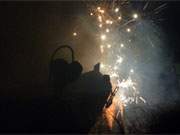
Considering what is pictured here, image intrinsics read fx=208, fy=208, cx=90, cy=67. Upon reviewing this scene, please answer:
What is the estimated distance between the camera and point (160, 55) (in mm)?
6055

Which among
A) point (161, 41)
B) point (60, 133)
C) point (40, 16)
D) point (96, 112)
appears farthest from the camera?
point (161, 41)

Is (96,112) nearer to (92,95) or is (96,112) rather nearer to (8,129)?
(92,95)

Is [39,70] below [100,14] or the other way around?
below

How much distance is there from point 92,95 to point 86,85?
4.6 inches

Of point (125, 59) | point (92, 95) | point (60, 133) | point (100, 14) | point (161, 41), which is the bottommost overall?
point (60, 133)

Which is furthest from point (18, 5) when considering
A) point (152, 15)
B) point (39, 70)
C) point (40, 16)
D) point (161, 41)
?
point (161, 41)

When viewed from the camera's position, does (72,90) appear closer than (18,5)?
Yes

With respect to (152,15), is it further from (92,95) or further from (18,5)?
(92,95)

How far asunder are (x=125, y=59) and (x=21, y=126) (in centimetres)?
345

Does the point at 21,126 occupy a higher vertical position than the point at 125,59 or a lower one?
lower

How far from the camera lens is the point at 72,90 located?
183 cm

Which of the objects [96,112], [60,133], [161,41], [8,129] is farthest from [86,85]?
[161,41]

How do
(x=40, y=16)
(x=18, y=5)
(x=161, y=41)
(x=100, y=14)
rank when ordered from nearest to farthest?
(x=18, y=5) → (x=40, y=16) → (x=100, y=14) → (x=161, y=41)

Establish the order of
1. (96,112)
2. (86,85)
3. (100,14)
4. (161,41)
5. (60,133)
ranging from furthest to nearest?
(161,41)
(100,14)
(86,85)
(96,112)
(60,133)
